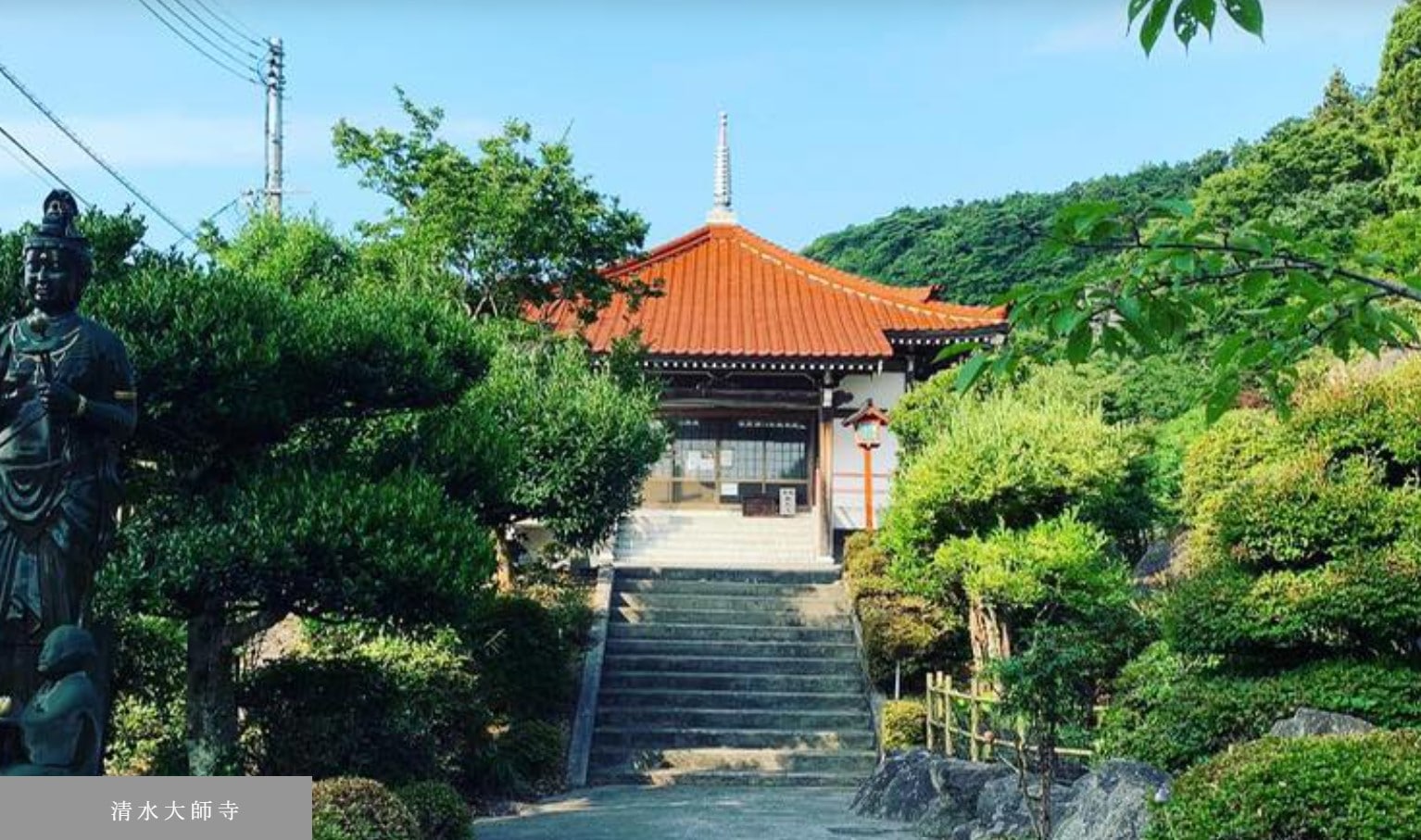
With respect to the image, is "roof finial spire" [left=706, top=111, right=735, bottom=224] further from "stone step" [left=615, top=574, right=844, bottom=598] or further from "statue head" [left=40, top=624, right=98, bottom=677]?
"statue head" [left=40, top=624, right=98, bottom=677]

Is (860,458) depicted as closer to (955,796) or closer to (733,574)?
(733,574)

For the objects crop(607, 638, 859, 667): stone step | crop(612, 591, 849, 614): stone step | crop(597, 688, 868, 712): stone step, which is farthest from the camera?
crop(612, 591, 849, 614): stone step

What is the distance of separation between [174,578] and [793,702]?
8383 millimetres

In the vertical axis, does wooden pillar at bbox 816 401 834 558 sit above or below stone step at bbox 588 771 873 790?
above

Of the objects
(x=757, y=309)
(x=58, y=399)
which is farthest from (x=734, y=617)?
(x=58, y=399)

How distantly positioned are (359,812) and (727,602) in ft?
36.5

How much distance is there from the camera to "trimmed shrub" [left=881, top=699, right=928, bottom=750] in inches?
550

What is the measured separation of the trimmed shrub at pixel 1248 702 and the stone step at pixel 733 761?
4.21m

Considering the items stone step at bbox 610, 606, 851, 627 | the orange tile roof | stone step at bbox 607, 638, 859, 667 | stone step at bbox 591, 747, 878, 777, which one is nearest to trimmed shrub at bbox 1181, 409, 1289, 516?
stone step at bbox 591, 747, 878, 777

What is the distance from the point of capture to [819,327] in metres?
23.1

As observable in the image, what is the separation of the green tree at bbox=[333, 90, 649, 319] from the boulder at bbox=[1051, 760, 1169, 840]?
29.2 feet

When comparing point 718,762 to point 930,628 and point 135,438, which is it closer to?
point 930,628

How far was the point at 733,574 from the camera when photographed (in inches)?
748

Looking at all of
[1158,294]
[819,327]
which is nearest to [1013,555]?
[819,327]
